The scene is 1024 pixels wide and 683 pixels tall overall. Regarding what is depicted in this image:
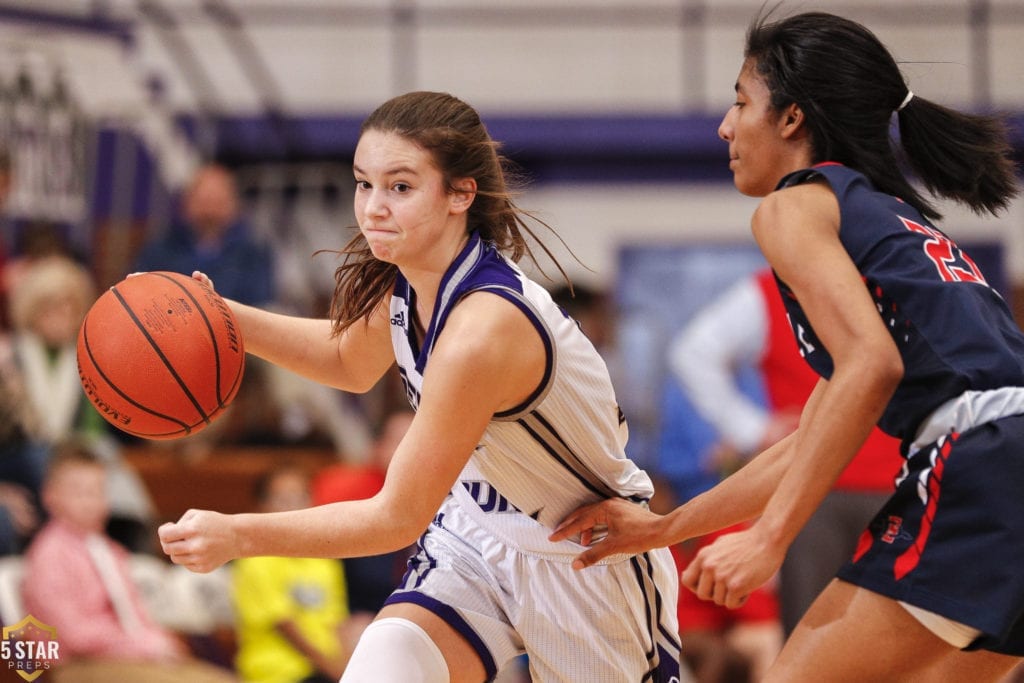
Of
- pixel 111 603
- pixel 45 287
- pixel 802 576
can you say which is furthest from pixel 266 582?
pixel 802 576

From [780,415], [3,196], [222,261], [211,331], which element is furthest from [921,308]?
[222,261]

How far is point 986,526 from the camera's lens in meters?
2.66

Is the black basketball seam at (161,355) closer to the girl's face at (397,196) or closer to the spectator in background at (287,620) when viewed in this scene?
the girl's face at (397,196)

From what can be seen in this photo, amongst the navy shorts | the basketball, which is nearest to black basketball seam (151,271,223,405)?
the basketball

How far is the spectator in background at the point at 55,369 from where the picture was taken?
6871 millimetres

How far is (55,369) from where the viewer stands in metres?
7.03

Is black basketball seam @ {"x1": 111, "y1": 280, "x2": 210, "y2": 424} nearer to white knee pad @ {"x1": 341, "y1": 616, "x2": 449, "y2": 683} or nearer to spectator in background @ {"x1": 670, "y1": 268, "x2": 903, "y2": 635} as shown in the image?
white knee pad @ {"x1": 341, "y1": 616, "x2": 449, "y2": 683}

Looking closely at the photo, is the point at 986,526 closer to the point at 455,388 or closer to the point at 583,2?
the point at 455,388

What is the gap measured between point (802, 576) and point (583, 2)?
7.99 m

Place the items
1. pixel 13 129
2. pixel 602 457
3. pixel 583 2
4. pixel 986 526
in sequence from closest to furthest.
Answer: pixel 986 526
pixel 602 457
pixel 13 129
pixel 583 2

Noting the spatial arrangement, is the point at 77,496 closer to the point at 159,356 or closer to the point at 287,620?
the point at 287,620

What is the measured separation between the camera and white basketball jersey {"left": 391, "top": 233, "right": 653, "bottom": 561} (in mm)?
3141

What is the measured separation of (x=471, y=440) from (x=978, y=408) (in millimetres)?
1054

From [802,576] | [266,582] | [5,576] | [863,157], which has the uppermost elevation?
[863,157]
